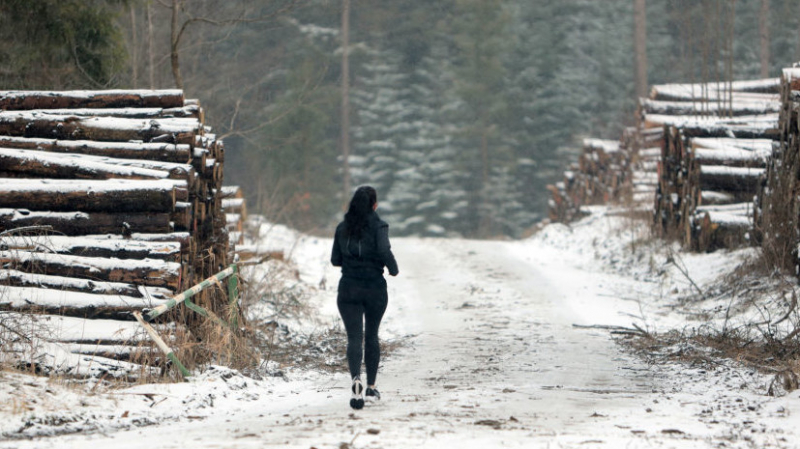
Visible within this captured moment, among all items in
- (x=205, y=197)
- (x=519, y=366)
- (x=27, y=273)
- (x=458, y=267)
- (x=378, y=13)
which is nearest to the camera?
(x=27, y=273)

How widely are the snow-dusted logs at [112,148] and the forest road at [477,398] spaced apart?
10.2 feet

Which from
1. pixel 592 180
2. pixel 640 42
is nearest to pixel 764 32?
pixel 640 42

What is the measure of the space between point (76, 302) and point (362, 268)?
3033mm

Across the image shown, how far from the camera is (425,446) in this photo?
613 centimetres

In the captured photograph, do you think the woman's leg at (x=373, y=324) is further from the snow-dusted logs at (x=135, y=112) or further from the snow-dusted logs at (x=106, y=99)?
the snow-dusted logs at (x=106, y=99)

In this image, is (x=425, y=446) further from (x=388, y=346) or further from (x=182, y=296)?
(x=388, y=346)

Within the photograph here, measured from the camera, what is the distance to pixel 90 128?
36.2 feet

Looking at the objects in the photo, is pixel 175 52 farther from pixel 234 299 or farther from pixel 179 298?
pixel 179 298

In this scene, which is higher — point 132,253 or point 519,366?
point 132,253

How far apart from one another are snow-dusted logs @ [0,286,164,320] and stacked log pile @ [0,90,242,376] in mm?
11

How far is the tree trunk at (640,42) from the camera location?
121 feet


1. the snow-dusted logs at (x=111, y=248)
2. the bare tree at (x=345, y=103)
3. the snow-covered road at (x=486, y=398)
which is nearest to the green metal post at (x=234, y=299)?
the snow-dusted logs at (x=111, y=248)

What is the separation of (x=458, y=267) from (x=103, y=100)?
10109 millimetres

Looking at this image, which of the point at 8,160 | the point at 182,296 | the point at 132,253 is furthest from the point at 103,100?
the point at 182,296
